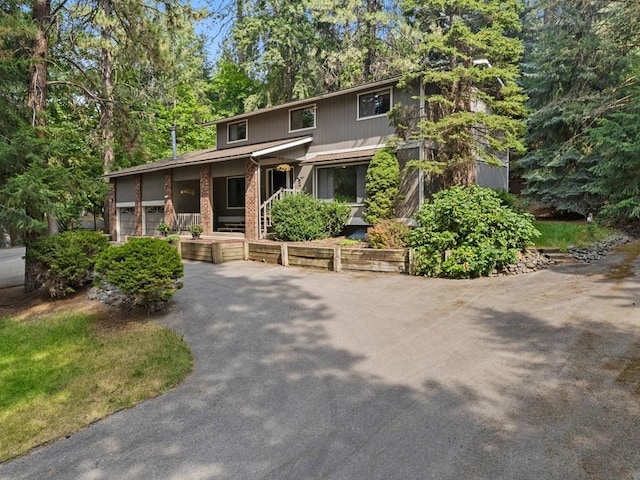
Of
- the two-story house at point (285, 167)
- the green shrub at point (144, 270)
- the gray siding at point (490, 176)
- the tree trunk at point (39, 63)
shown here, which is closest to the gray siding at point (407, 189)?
the two-story house at point (285, 167)

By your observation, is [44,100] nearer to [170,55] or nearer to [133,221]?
[170,55]

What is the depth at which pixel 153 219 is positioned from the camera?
20.5 metres

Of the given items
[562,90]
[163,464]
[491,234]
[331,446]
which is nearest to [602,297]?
[491,234]

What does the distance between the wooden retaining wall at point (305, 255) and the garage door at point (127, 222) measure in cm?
981

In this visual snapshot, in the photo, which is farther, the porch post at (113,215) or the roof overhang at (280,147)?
the porch post at (113,215)

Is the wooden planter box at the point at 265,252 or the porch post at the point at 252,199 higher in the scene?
the porch post at the point at 252,199

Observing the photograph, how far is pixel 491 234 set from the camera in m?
Result: 8.91

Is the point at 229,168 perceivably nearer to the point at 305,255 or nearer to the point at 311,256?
the point at 305,255

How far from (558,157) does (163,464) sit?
16.9 metres

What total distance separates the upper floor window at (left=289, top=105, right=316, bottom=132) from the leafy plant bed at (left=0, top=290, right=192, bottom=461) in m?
11.8

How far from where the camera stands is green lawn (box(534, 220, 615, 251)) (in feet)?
33.4

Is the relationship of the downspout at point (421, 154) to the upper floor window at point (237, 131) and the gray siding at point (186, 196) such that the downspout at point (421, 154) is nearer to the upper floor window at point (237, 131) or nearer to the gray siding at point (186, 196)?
the upper floor window at point (237, 131)

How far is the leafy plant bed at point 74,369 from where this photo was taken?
13.7 feet

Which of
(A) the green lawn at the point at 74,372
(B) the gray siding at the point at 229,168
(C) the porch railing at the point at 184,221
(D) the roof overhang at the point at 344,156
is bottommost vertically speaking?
(A) the green lawn at the point at 74,372
